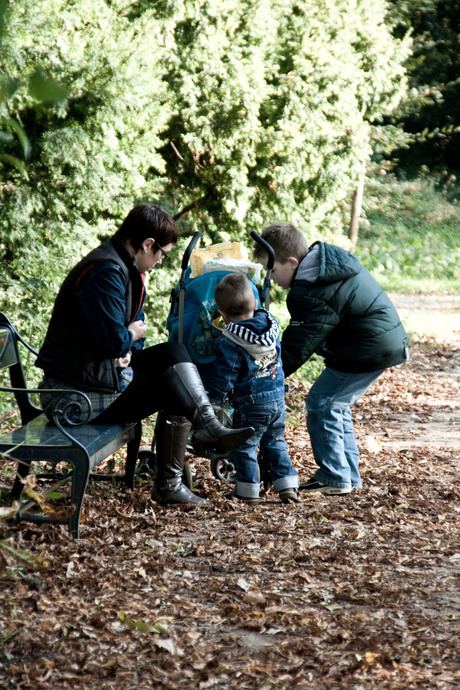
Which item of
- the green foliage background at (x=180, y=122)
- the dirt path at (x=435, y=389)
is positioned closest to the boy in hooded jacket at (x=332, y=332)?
the dirt path at (x=435, y=389)

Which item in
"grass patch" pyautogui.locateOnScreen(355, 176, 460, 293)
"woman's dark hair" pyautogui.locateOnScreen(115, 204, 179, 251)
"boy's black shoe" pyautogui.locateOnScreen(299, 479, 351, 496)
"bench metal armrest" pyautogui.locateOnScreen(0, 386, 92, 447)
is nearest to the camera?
"bench metal armrest" pyautogui.locateOnScreen(0, 386, 92, 447)

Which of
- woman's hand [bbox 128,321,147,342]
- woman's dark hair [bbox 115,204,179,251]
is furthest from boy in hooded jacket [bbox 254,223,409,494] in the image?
woman's hand [bbox 128,321,147,342]

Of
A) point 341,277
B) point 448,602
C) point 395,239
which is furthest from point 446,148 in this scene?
point 448,602

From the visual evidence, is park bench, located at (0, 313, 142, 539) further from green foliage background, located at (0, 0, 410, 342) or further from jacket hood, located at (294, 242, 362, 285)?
green foliage background, located at (0, 0, 410, 342)

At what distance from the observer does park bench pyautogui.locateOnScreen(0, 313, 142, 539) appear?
3.81 metres

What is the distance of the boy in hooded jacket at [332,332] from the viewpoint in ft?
15.9

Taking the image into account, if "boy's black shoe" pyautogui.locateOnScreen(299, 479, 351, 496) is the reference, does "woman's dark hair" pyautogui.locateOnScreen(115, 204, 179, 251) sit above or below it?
above

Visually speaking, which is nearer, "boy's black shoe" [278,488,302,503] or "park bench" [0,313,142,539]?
"park bench" [0,313,142,539]

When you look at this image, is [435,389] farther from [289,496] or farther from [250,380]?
[250,380]

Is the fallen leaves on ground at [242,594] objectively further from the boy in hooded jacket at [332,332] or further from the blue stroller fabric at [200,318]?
the blue stroller fabric at [200,318]

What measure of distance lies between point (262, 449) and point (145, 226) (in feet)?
4.83

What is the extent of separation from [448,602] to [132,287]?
2.27m

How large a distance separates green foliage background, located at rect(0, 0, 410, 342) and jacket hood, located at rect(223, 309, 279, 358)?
2982mm

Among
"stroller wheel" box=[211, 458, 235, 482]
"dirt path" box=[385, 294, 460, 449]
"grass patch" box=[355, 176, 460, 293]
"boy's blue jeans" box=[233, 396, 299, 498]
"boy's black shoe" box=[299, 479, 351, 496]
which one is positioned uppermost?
"boy's blue jeans" box=[233, 396, 299, 498]
